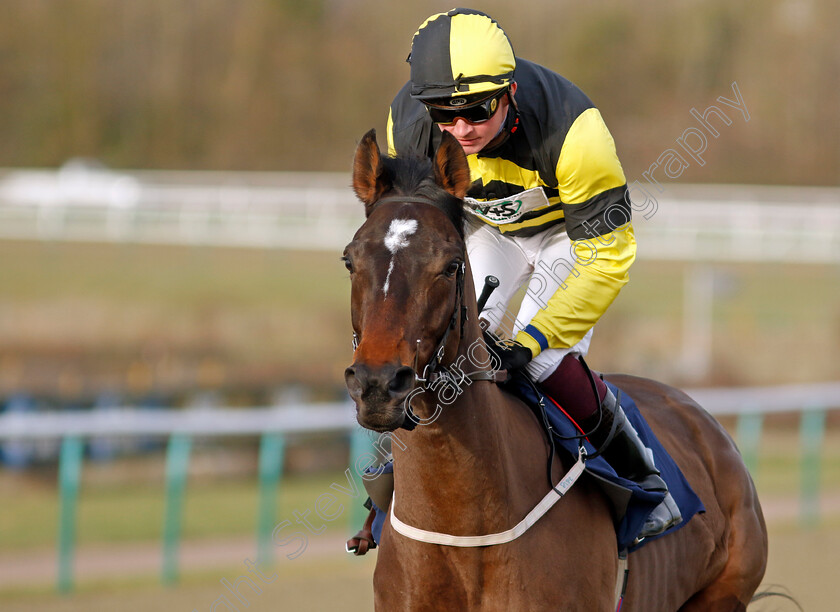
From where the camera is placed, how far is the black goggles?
295 centimetres

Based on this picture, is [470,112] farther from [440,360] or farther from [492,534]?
[492,534]

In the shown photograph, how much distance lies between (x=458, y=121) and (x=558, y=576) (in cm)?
129

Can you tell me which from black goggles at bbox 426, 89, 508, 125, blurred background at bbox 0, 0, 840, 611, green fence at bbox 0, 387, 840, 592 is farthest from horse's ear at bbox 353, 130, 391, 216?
green fence at bbox 0, 387, 840, 592

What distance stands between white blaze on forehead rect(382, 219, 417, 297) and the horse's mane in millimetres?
145

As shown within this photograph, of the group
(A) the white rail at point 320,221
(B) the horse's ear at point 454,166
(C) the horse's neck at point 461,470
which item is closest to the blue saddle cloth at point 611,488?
(C) the horse's neck at point 461,470

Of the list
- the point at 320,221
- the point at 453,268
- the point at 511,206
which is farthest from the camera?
the point at 320,221

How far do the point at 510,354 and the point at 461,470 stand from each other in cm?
42

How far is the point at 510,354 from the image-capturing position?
116 inches

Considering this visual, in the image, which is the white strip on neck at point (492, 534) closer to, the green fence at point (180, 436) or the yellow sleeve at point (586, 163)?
the yellow sleeve at point (586, 163)

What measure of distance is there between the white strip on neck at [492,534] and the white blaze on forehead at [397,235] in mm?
735

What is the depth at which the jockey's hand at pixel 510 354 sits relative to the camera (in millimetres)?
2953

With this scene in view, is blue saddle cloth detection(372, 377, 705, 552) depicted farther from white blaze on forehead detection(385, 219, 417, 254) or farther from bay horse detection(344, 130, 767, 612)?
white blaze on forehead detection(385, 219, 417, 254)

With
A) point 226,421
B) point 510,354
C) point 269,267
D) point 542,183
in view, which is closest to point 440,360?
point 510,354

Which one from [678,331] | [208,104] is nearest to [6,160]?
[208,104]
